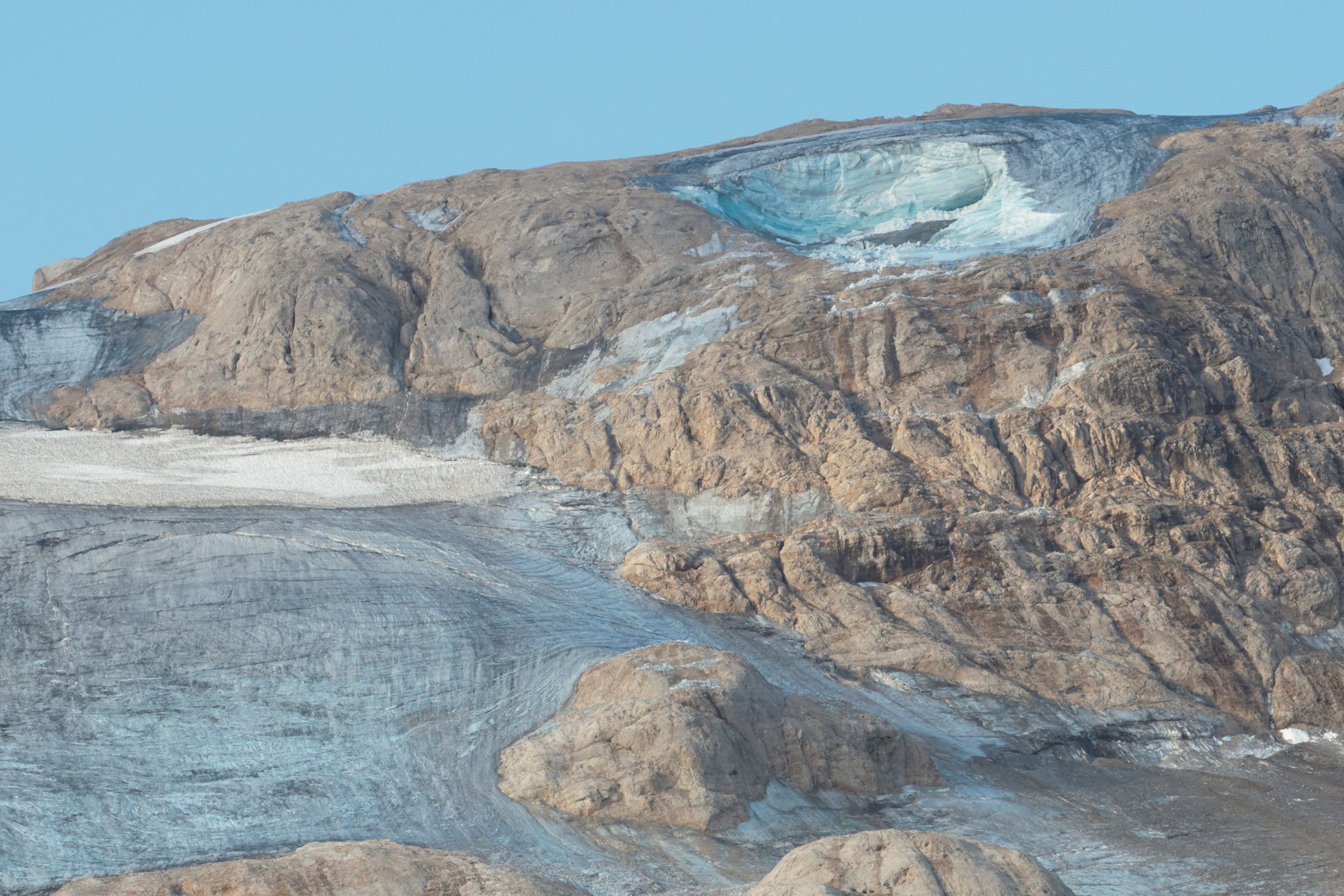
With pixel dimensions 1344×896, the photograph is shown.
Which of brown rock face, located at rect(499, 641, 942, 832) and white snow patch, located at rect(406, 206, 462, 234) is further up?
white snow patch, located at rect(406, 206, 462, 234)

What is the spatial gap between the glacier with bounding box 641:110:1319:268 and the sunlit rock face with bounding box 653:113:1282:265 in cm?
4

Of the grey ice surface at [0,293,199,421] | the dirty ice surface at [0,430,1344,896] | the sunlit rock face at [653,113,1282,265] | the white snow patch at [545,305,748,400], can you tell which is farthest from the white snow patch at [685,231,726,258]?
the grey ice surface at [0,293,199,421]

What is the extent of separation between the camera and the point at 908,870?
18906mm

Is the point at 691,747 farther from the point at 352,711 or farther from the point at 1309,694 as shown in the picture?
the point at 1309,694

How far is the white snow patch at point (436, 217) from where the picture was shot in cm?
5219

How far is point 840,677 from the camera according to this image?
3338 centimetres

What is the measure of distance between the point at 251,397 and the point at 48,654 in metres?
18.5

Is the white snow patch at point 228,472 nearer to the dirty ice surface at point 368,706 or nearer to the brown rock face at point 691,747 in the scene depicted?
the dirty ice surface at point 368,706

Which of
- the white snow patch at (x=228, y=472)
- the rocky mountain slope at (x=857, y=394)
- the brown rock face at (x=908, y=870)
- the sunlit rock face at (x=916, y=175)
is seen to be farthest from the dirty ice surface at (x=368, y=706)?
the sunlit rock face at (x=916, y=175)

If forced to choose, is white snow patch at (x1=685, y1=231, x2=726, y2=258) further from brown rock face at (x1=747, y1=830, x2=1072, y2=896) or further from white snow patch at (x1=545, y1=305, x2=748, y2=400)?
brown rock face at (x1=747, y1=830, x2=1072, y2=896)

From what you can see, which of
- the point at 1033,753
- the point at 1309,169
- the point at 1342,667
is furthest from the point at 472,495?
the point at 1309,169

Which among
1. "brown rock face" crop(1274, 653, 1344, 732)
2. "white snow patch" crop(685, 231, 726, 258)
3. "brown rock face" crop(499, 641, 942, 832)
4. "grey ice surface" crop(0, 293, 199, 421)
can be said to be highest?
"white snow patch" crop(685, 231, 726, 258)

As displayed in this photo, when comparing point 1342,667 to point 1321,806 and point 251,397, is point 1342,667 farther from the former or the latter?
point 251,397

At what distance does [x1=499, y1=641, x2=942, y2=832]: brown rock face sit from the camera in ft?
86.6
